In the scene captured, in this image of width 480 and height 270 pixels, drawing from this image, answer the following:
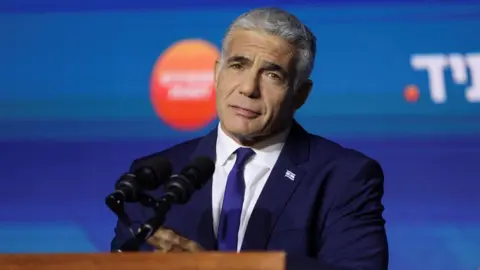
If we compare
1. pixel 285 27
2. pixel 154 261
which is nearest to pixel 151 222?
pixel 154 261

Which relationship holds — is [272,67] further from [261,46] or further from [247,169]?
[247,169]

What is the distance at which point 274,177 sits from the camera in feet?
9.10

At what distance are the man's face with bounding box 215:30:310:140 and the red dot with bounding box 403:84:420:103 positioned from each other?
1057 millimetres

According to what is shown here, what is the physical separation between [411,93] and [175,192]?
6.01 feet

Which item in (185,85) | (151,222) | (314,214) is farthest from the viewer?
(185,85)

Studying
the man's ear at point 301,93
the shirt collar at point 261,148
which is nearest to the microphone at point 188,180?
the shirt collar at point 261,148

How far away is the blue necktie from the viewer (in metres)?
2.71

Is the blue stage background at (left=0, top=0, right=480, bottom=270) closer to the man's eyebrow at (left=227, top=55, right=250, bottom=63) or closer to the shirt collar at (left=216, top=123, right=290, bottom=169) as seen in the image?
the shirt collar at (left=216, top=123, right=290, bottom=169)

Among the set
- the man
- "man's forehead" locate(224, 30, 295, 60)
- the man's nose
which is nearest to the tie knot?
the man

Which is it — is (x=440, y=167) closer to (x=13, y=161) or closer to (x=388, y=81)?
(x=388, y=81)

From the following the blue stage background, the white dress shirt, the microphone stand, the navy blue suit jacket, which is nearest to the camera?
the microphone stand

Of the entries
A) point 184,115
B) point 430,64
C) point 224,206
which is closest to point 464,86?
point 430,64

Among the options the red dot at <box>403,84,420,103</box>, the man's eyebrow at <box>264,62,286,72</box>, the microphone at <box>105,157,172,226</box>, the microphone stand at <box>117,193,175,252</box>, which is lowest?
the microphone stand at <box>117,193,175,252</box>

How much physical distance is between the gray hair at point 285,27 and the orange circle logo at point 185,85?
39.9 inches
